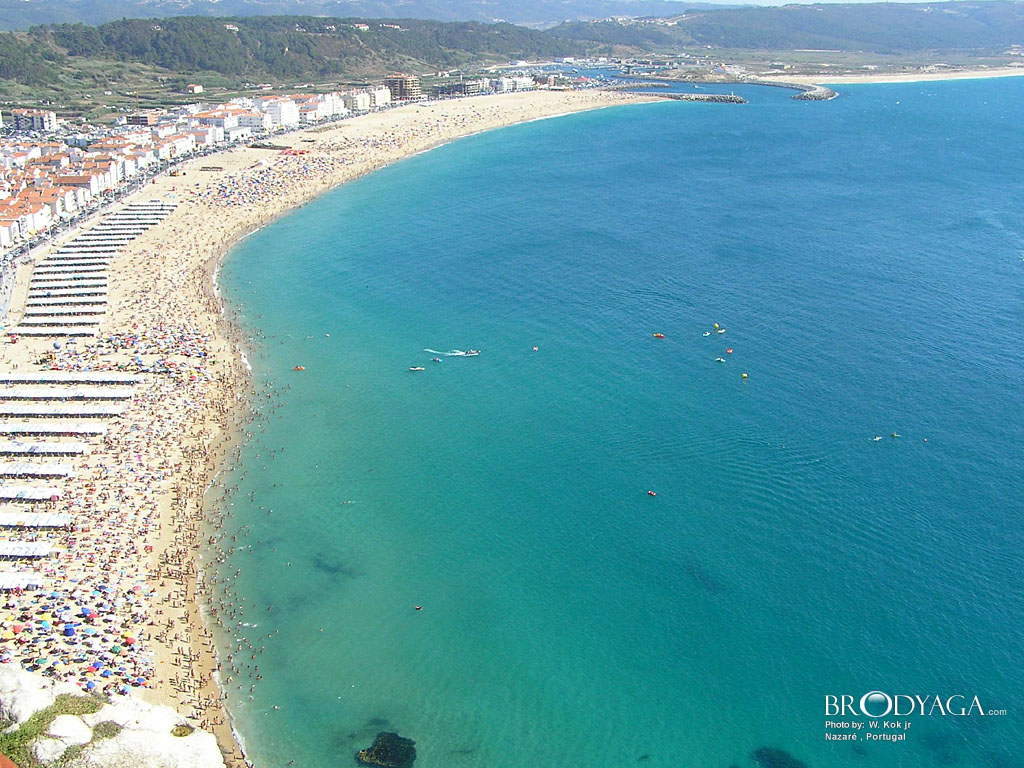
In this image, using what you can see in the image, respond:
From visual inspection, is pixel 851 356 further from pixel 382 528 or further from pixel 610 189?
pixel 610 189

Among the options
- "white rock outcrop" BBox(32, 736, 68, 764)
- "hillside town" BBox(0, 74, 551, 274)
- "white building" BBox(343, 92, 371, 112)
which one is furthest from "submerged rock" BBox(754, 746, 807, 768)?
"white building" BBox(343, 92, 371, 112)

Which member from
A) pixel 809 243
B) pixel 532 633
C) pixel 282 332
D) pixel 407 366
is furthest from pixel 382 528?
pixel 809 243

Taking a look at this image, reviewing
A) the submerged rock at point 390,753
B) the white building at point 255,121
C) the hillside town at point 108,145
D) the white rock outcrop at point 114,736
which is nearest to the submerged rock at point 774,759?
the submerged rock at point 390,753

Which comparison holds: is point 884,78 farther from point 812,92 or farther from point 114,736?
point 114,736

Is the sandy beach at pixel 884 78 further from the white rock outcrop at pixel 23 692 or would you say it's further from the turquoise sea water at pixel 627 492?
the white rock outcrop at pixel 23 692

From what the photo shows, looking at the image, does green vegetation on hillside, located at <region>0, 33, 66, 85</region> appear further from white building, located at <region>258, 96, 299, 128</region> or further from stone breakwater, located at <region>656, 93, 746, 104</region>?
stone breakwater, located at <region>656, 93, 746, 104</region>

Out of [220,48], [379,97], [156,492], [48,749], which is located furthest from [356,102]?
[48,749]
